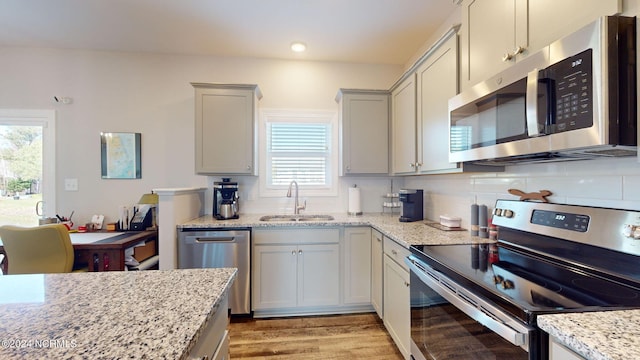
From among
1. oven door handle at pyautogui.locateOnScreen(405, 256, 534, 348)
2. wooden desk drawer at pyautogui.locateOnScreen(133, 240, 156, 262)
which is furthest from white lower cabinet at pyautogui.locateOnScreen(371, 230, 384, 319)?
wooden desk drawer at pyautogui.locateOnScreen(133, 240, 156, 262)

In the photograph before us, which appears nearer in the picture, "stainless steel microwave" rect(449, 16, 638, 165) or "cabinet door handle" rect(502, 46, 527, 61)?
"stainless steel microwave" rect(449, 16, 638, 165)

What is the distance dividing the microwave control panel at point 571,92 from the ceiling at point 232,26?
1.52 m

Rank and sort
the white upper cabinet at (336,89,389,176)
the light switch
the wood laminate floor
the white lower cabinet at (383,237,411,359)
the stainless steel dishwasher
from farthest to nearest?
the light switch < the white upper cabinet at (336,89,389,176) < the stainless steel dishwasher < the wood laminate floor < the white lower cabinet at (383,237,411,359)

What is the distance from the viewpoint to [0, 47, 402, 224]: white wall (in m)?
2.90

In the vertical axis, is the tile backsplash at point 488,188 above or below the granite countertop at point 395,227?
above

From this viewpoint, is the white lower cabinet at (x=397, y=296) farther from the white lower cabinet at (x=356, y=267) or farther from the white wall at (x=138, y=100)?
the white wall at (x=138, y=100)

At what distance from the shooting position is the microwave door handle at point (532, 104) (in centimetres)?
105

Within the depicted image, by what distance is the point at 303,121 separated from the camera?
3129 mm

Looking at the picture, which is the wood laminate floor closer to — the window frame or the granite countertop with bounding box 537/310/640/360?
the window frame

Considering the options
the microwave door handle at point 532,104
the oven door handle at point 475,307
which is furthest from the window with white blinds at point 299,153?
the microwave door handle at point 532,104

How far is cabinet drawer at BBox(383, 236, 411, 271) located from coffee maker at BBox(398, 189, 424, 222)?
48cm

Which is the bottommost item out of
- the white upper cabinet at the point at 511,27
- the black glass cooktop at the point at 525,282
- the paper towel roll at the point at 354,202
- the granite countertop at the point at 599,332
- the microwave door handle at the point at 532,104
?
the black glass cooktop at the point at 525,282

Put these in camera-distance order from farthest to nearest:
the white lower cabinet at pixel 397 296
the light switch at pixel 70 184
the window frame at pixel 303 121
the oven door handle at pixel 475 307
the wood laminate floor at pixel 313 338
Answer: the window frame at pixel 303 121 → the light switch at pixel 70 184 → the wood laminate floor at pixel 313 338 → the white lower cabinet at pixel 397 296 → the oven door handle at pixel 475 307

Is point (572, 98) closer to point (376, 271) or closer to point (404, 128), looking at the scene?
point (404, 128)
